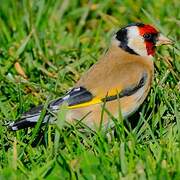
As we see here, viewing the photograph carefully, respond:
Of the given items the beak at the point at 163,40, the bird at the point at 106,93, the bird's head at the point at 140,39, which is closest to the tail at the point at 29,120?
the bird at the point at 106,93

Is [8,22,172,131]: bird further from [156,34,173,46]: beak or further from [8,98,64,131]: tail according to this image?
[156,34,173,46]: beak

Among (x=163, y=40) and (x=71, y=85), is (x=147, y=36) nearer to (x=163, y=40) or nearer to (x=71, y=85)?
(x=163, y=40)

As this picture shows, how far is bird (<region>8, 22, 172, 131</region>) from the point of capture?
416cm

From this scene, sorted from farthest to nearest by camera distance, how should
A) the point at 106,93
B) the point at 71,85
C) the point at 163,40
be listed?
1. the point at 71,85
2. the point at 163,40
3. the point at 106,93

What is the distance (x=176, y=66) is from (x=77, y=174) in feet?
4.66

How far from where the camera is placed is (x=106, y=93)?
14.0 ft

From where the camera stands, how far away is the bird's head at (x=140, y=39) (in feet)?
15.3

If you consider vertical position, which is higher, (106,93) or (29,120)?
(29,120)

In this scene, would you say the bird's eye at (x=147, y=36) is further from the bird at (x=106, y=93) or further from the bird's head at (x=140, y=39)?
the bird at (x=106, y=93)

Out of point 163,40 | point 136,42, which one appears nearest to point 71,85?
point 136,42

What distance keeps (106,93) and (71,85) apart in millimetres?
794

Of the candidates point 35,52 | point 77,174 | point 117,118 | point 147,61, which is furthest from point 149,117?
point 35,52

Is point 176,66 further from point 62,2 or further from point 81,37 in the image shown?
point 62,2

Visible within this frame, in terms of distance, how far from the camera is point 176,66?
15.4ft
